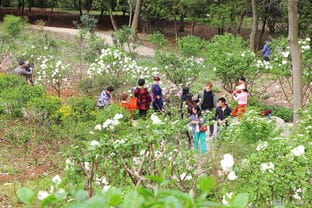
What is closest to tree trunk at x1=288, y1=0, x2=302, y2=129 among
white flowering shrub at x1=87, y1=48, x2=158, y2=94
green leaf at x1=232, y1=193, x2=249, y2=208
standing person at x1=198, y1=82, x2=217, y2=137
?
standing person at x1=198, y1=82, x2=217, y2=137

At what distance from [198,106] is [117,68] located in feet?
16.9

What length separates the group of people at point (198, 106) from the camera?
9367 millimetres

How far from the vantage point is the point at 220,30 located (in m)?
32.0

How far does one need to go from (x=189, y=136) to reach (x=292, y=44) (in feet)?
10.9

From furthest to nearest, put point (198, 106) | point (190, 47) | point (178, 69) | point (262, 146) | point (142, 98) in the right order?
point (190, 47) → point (178, 69) → point (142, 98) → point (198, 106) → point (262, 146)

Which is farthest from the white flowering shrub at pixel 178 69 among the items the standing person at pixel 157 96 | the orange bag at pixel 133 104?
the orange bag at pixel 133 104

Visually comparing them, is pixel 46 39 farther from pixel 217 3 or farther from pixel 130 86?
pixel 217 3

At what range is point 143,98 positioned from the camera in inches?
475

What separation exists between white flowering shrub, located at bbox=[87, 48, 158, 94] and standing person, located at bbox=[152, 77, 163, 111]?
2533mm

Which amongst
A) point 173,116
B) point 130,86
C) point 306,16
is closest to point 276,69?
point 130,86

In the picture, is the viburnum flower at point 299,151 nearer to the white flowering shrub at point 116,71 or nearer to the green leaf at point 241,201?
the green leaf at point 241,201

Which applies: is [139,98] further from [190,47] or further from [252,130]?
[190,47]

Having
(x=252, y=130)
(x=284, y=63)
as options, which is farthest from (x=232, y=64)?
(x=252, y=130)

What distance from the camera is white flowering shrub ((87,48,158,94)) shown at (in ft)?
49.3
